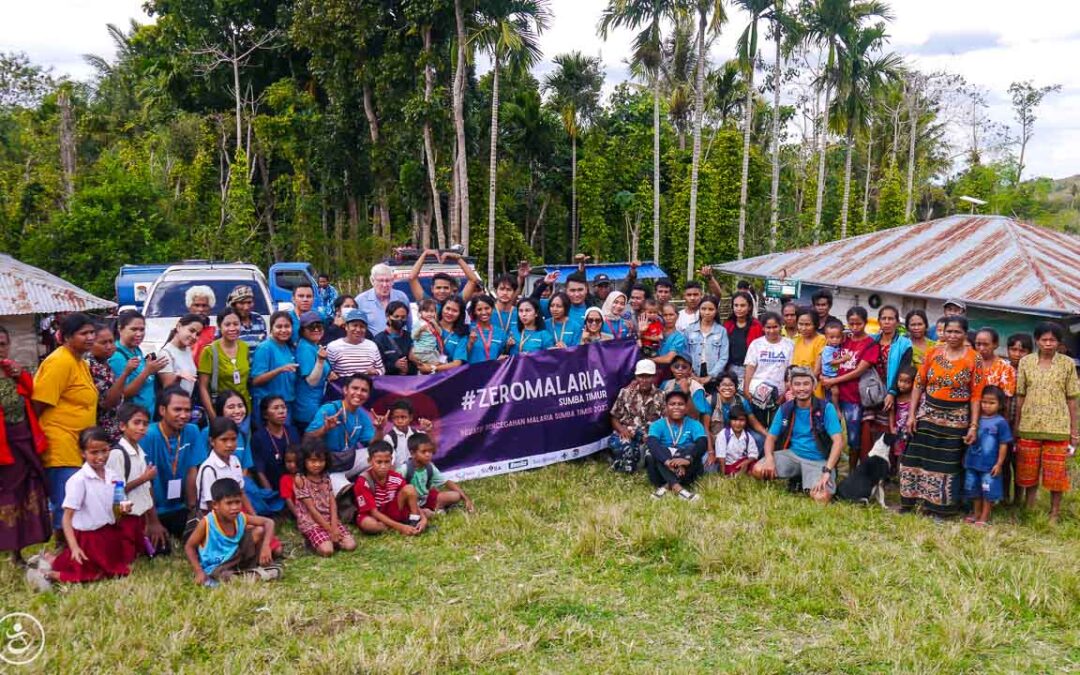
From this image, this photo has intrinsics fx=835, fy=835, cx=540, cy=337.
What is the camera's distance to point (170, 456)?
5.72 meters

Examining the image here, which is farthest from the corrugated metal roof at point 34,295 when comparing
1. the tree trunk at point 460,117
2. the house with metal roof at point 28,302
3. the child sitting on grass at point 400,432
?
the tree trunk at point 460,117

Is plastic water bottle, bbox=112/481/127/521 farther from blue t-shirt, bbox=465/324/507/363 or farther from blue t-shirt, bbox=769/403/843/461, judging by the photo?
A: blue t-shirt, bbox=769/403/843/461

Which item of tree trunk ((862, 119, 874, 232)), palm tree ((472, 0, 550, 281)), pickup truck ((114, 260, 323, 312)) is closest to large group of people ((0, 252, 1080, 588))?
pickup truck ((114, 260, 323, 312))

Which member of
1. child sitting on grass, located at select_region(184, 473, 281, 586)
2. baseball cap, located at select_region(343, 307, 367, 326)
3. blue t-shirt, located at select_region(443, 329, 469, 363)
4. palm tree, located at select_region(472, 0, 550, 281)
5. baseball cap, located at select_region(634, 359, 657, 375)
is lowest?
child sitting on grass, located at select_region(184, 473, 281, 586)

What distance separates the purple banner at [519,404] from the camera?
768 cm

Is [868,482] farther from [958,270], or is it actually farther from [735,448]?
[958,270]

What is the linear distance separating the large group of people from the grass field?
332 mm

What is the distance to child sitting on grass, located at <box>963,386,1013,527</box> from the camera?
658 cm

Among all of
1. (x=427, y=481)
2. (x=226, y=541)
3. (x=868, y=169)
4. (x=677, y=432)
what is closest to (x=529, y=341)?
(x=677, y=432)

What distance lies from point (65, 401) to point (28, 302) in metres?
9.47

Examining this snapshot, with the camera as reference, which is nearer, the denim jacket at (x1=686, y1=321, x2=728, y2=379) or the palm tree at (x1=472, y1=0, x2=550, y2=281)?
the denim jacket at (x1=686, y1=321, x2=728, y2=379)

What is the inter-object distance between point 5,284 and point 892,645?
46.3 ft

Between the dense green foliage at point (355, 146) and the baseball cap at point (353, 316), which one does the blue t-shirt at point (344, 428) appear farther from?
the dense green foliage at point (355, 146)

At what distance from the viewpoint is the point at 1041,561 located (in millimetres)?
5672
